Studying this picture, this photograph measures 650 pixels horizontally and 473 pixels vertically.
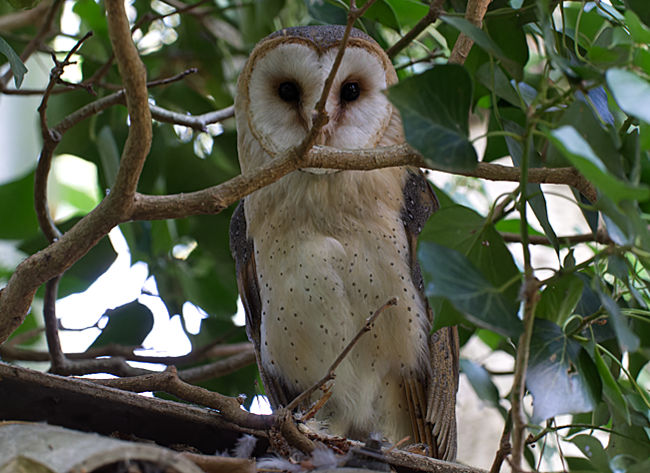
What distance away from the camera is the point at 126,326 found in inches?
68.5

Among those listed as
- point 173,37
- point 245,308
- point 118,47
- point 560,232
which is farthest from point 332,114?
point 560,232

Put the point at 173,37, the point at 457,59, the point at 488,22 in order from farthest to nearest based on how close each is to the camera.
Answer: the point at 173,37
the point at 457,59
the point at 488,22

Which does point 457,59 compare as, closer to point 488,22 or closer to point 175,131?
point 488,22

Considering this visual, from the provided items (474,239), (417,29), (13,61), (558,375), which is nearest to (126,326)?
(13,61)

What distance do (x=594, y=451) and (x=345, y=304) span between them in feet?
1.87

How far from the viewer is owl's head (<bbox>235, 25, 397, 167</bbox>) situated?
1.42m

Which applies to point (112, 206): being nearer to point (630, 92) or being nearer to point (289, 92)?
point (630, 92)

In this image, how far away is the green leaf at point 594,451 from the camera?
95 centimetres

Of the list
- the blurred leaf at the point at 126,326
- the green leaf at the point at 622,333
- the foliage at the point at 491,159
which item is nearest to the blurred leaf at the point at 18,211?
the foliage at the point at 491,159

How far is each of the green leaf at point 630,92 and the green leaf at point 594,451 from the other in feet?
1.70

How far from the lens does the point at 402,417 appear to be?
1515 mm

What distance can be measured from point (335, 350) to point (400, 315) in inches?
5.9

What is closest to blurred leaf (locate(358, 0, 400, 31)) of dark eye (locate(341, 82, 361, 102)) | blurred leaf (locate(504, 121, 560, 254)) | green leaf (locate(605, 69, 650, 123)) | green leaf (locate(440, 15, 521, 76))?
dark eye (locate(341, 82, 361, 102))

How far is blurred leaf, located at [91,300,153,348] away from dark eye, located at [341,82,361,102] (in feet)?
2.43
